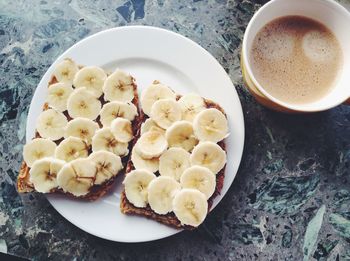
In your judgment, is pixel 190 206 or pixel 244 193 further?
pixel 244 193

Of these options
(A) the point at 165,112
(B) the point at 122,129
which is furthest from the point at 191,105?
(B) the point at 122,129

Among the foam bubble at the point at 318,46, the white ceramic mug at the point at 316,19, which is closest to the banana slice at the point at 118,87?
the white ceramic mug at the point at 316,19

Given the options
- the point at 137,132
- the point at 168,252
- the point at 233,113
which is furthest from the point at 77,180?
the point at 233,113

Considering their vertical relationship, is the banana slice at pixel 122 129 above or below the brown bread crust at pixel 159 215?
above

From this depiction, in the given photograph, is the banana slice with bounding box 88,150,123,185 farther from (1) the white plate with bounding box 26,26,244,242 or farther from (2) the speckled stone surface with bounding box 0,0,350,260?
(2) the speckled stone surface with bounding box 0,0,350,260

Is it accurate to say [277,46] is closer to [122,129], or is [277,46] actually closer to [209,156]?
[209,156]

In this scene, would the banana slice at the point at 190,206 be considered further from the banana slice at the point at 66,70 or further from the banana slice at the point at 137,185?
the banana slice at the point at 66,70

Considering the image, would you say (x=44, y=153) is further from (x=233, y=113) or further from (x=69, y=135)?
(x=233, y=113)
